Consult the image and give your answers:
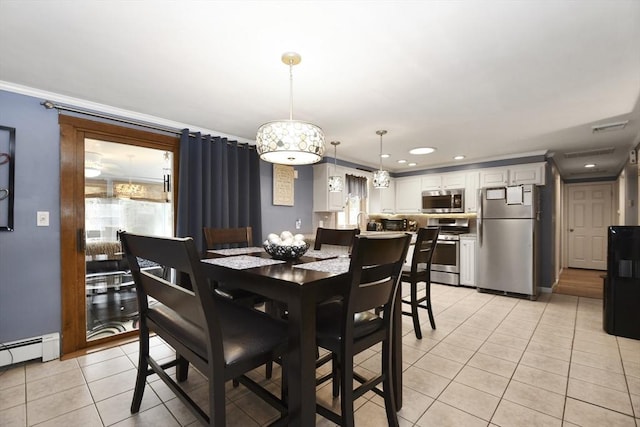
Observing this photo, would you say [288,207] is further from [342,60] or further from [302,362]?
[302,362]

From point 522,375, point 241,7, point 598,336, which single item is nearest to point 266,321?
point 241,7

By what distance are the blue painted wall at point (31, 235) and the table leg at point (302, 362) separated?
2375mm

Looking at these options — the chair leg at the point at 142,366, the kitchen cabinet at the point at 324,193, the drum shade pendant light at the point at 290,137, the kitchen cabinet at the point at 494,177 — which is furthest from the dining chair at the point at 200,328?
the kitchen cabinet at the point at 494,177

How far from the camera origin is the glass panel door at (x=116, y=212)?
2711 millimetres

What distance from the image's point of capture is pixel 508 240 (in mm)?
4227

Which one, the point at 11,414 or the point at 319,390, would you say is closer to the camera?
the point at 11,414

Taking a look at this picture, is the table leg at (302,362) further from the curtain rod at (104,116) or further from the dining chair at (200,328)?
the curtain rod at (104,116)

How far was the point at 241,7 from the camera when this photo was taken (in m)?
1.44

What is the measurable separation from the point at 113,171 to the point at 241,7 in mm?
2227

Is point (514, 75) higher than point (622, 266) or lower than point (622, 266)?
higher

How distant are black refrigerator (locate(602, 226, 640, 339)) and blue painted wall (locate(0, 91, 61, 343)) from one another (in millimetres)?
5095

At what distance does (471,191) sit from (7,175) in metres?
A: 5.76

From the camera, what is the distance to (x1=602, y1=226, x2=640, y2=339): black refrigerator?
2.80 meters

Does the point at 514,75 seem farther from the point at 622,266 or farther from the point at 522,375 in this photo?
the point at 622,266
